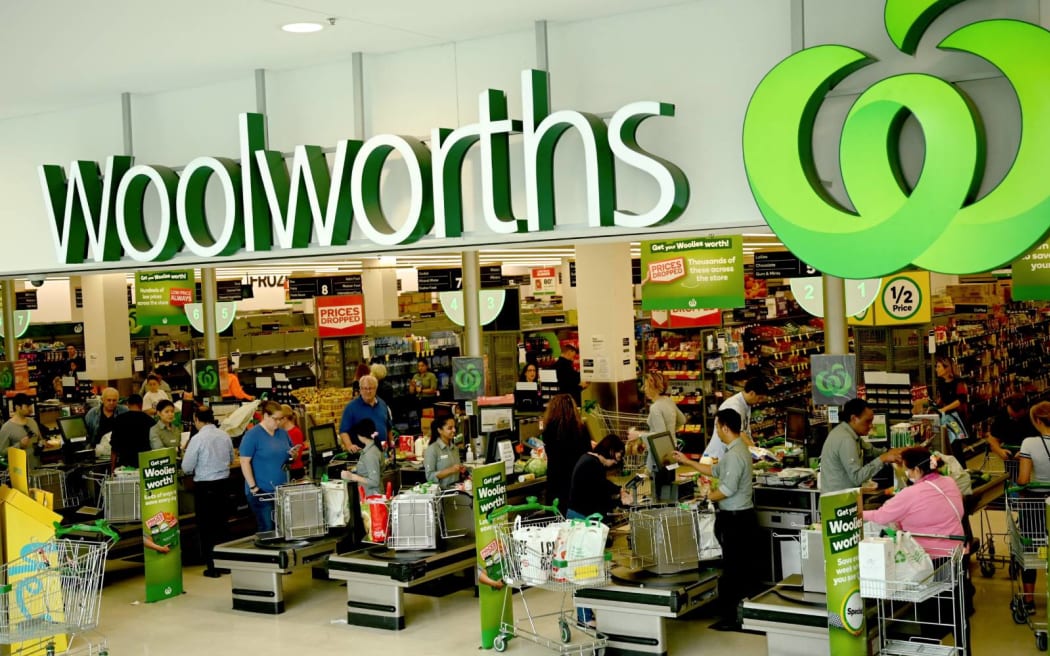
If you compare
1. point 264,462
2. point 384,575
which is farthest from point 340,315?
point 384,575

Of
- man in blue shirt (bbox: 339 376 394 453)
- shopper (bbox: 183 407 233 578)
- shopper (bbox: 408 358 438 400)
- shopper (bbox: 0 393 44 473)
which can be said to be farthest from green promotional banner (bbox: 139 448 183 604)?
shopper (bbox: 408 358 438 400)

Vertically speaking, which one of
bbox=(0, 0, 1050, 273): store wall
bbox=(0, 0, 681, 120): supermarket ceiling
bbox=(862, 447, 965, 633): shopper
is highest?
bbox=(0, 0, 681, 120): supermarket ceiling

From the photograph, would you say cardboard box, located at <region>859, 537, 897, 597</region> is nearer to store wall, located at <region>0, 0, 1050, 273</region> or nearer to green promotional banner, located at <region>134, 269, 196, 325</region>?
store wall, located at <region>0, 0, 1050, 273</region>

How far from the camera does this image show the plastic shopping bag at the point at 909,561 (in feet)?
20.6

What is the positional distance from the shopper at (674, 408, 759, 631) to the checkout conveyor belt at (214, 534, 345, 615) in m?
3.22

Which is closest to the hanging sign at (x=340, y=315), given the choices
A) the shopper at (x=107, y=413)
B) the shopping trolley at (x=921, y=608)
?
the shopper at (x=107, y=413)

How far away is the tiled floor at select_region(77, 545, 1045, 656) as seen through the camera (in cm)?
778

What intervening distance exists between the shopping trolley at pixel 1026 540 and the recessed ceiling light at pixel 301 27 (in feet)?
18.3

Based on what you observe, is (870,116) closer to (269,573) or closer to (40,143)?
(269,573)

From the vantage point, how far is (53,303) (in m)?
22.4

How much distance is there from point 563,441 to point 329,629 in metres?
2.29

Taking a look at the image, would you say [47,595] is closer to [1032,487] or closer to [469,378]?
[469,378]

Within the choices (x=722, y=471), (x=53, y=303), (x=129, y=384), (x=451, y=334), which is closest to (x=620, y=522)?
(x=722, y=471)

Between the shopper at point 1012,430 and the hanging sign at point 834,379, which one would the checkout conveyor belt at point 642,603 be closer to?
the hanging sign at point 834,379
